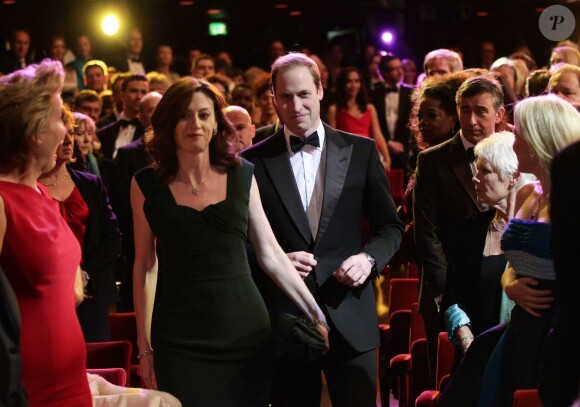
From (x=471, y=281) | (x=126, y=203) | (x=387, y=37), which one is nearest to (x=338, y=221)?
(x=471, y=281)

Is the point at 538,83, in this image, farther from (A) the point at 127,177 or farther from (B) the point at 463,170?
(A) the point at 127,177

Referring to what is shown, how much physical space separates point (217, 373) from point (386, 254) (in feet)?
2.77

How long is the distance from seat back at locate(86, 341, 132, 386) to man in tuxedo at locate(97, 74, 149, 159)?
4.29m

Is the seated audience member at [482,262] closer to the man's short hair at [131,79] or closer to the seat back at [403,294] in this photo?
the seat back at [403,294]

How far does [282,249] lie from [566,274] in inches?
74.0

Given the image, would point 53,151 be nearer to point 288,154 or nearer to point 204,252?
point 204,252

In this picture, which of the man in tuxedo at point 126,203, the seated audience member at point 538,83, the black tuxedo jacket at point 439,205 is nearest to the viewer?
the black tuxedo jacket at point 439,205

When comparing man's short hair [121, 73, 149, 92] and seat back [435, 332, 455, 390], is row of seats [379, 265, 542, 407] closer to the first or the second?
seat back [435, 332, 455, 390]

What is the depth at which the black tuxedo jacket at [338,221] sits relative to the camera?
408cm

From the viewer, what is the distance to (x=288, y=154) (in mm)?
4207

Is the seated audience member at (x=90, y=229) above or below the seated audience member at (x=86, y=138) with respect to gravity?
below

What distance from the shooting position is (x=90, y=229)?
17.3ft

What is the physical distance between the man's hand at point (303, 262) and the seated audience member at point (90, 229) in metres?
1.51

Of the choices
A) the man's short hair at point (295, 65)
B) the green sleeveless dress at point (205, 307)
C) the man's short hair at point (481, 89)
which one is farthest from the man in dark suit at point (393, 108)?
the green sleeveless dress at point (205, 307)
